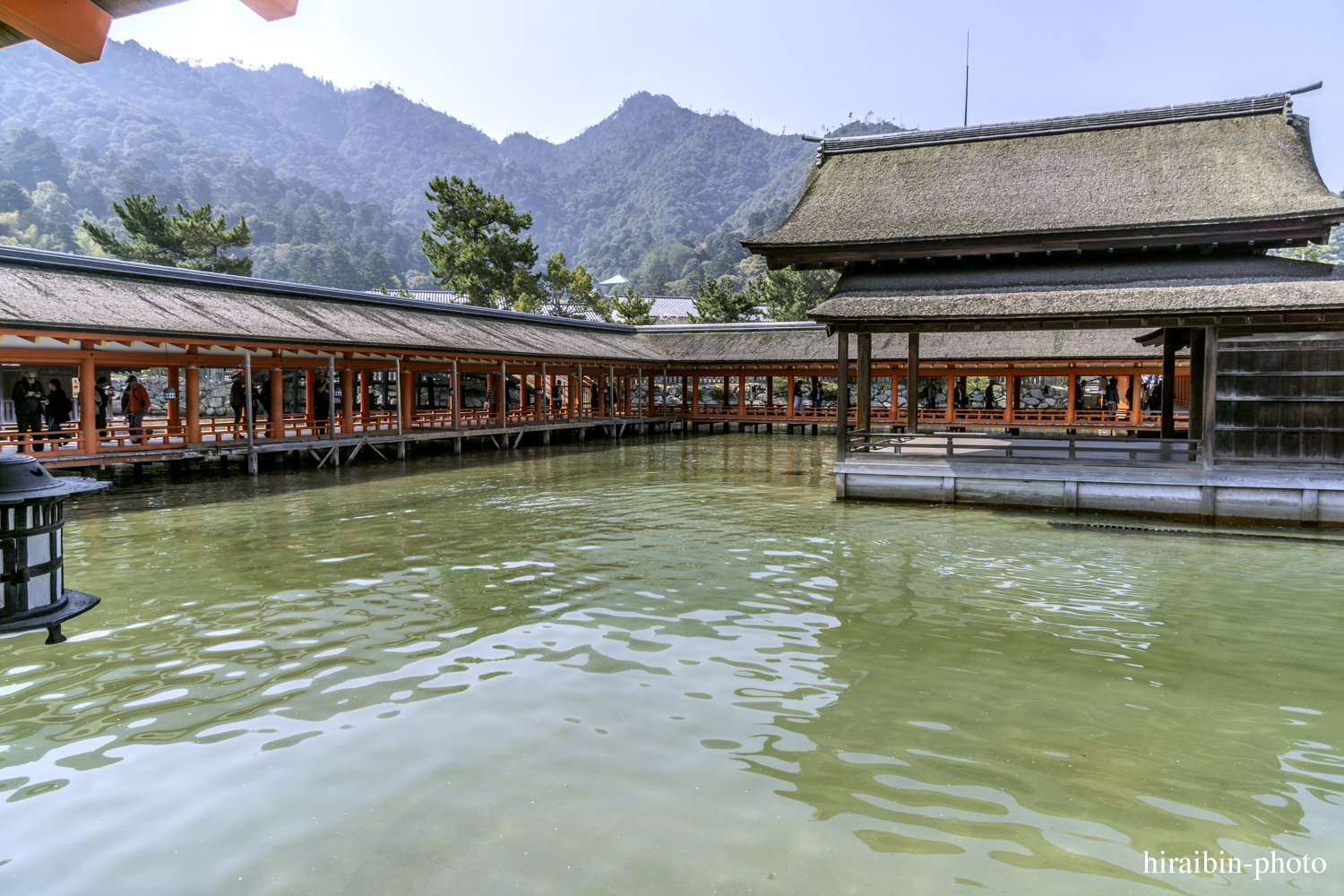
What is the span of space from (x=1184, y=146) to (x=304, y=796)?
20.0 meters

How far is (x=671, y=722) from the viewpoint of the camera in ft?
18.5

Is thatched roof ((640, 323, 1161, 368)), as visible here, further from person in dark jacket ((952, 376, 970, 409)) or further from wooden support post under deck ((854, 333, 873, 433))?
wooden support post under deck ((854, 333, 873, 433))

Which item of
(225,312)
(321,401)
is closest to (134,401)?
(225,312)

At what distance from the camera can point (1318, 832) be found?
429cm

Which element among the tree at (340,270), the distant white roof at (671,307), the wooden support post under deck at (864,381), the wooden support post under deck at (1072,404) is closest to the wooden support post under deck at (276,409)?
the wooden support post under deck at (864,381)

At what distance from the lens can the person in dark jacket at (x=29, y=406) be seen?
56.0 ft

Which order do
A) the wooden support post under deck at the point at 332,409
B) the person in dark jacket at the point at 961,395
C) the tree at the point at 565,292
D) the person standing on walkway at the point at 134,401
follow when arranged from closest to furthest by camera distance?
the person standing on walkway at the point at 134,401, the wooden support post under deck at the point at 332,409, the person in dark jacket at the point at 961,395, the tree at the point at 565,292

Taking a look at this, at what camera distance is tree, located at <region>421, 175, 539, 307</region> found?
50.2 m

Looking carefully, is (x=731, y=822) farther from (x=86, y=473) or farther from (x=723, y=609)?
(x=86, y=473)

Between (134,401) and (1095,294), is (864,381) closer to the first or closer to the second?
(1095,294)

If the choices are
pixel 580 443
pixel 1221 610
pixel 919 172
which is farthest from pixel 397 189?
pixel 1221 610

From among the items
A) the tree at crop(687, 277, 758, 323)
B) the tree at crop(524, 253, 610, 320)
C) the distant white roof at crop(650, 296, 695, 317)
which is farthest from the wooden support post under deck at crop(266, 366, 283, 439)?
the distant white roof at crop(650, 296, 695, 317)

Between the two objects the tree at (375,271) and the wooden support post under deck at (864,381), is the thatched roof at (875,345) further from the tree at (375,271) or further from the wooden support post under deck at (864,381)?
the tree at (375,271)

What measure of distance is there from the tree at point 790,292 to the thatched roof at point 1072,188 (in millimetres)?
34477
